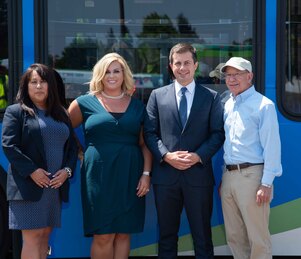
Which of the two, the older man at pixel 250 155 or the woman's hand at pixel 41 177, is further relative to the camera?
the older man at pixel 250 155

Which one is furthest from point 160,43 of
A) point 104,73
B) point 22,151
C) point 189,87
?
point 22,151

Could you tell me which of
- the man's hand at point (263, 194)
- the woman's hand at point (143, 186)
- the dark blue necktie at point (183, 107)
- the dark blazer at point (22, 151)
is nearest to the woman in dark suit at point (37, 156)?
the dark blazer at point (22, 151)

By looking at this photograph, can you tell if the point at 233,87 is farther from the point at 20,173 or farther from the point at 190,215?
the point at 20,173

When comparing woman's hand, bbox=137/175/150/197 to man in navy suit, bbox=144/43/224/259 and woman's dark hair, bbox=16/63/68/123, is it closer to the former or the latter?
man in navy suit, bbox=144/43/224/259

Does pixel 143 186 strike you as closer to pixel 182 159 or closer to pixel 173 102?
pixel 182 159

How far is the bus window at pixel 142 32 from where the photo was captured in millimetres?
4281

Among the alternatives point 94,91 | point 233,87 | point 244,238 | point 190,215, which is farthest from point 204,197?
point 94,91

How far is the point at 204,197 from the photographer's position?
12.9ft

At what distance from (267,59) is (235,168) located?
989 millimetres

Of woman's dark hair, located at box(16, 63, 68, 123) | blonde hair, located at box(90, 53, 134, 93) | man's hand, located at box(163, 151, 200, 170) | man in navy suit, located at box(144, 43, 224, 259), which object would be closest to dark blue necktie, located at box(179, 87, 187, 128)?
man in navy suit, located at box(144, 43, 224, 259)

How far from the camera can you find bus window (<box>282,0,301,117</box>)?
14.1ft

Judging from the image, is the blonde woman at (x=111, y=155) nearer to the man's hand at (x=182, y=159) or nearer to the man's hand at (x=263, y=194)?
the man's hand at (x=182, y=159)

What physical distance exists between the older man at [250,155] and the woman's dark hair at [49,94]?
3.82ft

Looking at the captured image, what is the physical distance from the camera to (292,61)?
14.2ft
